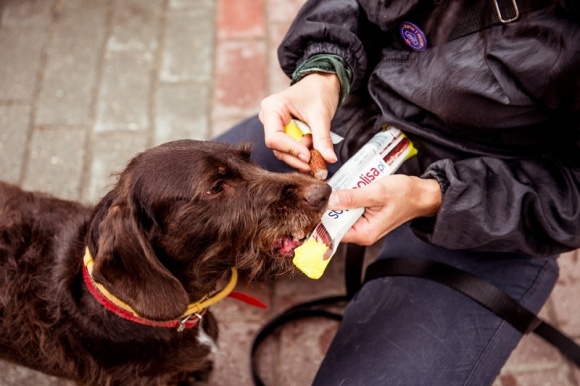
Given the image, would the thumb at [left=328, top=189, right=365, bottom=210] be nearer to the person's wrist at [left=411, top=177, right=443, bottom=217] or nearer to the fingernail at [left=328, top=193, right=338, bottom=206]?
the fingernail at [left=328, top=193, right=338, bottom=206]

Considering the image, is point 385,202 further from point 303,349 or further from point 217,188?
point 303,349

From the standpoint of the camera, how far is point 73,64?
3.95 metres

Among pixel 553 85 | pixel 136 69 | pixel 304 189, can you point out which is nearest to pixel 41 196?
pixel 304 189

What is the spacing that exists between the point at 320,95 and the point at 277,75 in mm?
1729

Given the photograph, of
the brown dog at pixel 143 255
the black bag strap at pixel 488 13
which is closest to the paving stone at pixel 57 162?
the brown dog at pixel 143 255

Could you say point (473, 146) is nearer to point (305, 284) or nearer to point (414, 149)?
point (414, 149)

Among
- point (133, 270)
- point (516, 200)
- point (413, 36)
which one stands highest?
point (413, 36)

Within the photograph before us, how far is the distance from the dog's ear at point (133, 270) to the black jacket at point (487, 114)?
0.95 meters

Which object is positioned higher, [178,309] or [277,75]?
[178,309]

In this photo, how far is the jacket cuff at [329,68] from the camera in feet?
7.46

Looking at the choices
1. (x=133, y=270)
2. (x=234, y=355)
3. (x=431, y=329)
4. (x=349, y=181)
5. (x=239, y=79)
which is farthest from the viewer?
(x=239, y=79)

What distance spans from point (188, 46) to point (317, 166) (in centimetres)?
233

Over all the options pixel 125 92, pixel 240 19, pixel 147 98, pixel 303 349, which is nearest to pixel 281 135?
pixel 303 349

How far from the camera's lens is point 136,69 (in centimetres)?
393
